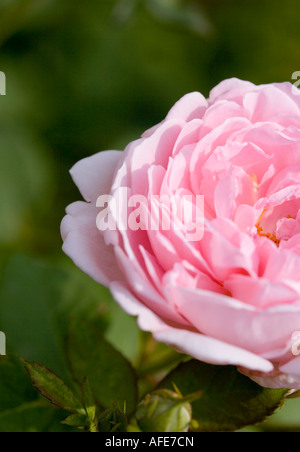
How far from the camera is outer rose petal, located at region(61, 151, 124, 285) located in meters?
0.82

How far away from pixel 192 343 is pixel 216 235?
144 mm

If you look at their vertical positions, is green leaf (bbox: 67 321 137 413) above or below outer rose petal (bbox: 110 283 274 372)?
below

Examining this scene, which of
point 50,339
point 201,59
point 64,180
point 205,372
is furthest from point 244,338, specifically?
point 201,59

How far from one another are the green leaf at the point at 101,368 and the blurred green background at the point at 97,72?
0.79 meters

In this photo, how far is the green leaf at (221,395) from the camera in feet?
2.82

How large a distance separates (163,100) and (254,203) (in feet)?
3.75

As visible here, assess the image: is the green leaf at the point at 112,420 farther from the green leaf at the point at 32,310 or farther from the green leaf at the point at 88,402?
the green leaf at the point at 32,310
